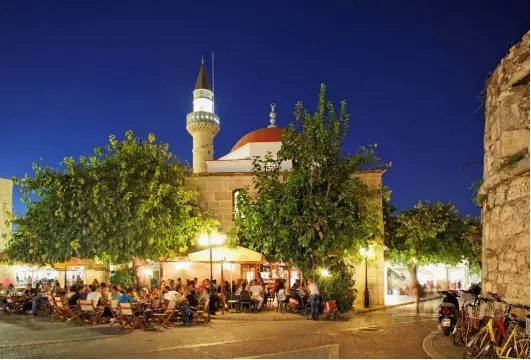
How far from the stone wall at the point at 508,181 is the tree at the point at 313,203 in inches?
380

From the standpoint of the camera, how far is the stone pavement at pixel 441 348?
10.5 meters

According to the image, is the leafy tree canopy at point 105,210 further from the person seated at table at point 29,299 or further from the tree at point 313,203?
the tree at point 313,203

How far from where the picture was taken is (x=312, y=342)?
12828 mm

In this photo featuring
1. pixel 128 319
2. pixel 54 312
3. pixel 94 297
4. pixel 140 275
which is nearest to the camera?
pixel 128 319

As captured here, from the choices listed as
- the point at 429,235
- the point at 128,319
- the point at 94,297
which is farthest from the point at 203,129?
the point at 128,319

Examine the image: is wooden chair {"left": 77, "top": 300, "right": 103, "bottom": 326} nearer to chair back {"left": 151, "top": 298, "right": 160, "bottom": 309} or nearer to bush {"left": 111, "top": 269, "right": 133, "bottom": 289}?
chair back {"left": 151, "top": 298, "right": 160, "bottom": 309}

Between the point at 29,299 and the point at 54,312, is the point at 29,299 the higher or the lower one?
the higher one

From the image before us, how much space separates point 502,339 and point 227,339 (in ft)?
22.1

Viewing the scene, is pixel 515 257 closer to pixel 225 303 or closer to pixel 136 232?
pixel 225 303

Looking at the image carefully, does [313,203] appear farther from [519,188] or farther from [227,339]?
[519,188]

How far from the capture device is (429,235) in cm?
2745

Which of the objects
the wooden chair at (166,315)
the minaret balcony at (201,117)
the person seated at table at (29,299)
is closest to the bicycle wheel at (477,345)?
the wooden chair at (166,315)

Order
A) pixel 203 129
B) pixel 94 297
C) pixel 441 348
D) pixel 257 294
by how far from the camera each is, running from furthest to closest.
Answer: pixel 203 129
pixel 257 294
pixel 94 297
pixel 441 348

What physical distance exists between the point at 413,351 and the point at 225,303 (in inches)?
413
